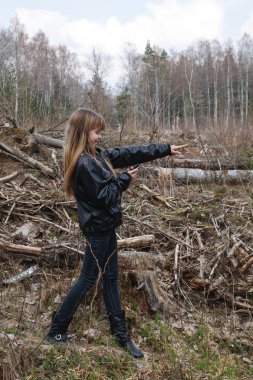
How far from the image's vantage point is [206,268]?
4.53 meters

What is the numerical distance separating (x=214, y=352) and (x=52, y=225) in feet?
8.33

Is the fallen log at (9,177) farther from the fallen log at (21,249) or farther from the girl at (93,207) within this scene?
the girl at (93,207)

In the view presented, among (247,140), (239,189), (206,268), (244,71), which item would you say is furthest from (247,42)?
(206,268)

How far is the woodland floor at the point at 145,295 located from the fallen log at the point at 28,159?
0.68 ft

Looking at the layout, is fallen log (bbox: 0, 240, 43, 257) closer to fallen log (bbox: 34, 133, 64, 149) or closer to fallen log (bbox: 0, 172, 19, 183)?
fallen log (bbox: 0, 172, 19, 183)

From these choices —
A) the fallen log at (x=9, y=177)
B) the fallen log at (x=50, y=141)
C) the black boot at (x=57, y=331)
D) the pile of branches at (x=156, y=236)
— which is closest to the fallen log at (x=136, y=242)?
the pile of branches at (x=156, y=236)

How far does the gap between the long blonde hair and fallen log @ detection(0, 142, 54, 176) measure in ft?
12.6

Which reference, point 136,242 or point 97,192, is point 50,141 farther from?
point 97,192

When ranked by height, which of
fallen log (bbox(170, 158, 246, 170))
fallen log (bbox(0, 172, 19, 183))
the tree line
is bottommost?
fallen log (bbox(170, 158, 246, 170))

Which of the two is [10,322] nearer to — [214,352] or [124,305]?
[124,305]

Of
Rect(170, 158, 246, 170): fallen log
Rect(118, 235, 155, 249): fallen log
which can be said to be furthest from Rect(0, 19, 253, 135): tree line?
Rect(118, 235, 155, 249): fallen log

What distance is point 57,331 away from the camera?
3039 mm

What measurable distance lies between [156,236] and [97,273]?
226 centimetres

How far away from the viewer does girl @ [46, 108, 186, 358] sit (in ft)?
9.20
